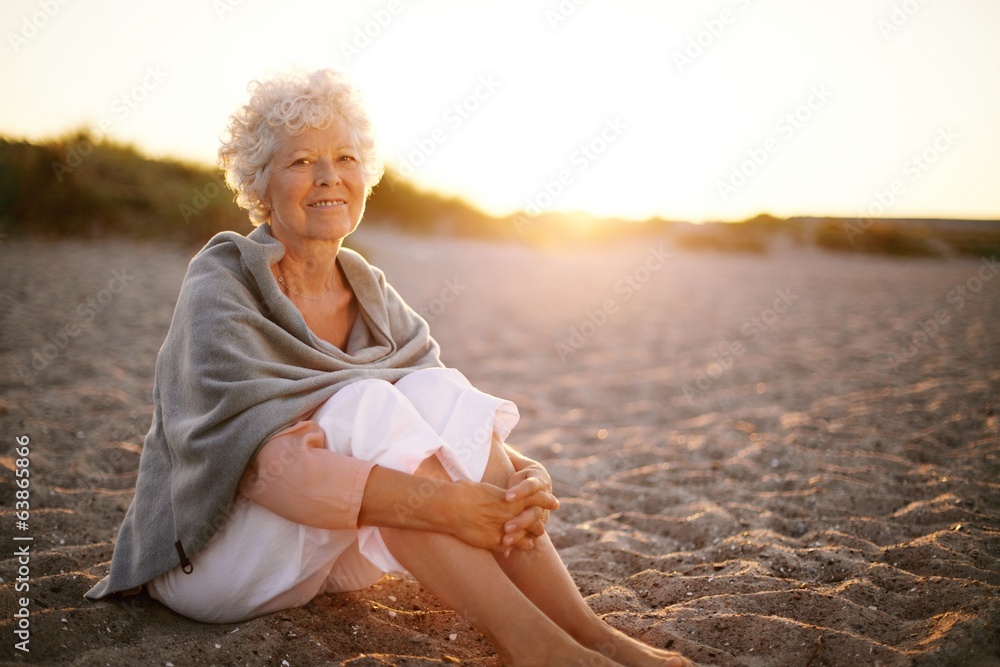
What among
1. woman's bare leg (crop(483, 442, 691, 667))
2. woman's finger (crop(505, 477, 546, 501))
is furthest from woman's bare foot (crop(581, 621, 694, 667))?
woman's finger (crop(505, 477, 546, 501))

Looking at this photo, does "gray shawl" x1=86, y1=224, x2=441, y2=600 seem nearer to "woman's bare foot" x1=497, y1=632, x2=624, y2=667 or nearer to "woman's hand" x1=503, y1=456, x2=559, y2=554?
"woman's hand" x1=503, y1=456, x2=559, y2=554

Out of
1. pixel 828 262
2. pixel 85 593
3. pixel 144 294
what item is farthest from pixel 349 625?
pixel 828 262

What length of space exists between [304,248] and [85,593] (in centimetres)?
133

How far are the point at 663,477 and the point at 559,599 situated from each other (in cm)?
192

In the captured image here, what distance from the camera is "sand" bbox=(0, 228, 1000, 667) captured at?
6.84ft

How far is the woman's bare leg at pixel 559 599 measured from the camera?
6.08ft

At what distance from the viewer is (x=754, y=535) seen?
2.90 m

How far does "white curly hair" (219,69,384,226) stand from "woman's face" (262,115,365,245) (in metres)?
0.03

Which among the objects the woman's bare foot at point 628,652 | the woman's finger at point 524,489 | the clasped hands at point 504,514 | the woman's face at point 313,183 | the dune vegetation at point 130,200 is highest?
the dune vegetation at point 130,200

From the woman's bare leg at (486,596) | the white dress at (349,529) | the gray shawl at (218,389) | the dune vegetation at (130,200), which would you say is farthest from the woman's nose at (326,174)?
the dune vegetation at (130,200)

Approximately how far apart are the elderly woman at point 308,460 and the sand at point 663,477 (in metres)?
0.25

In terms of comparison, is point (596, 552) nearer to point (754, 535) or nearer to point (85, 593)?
point (754, 535)

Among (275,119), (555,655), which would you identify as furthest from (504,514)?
(275,119)

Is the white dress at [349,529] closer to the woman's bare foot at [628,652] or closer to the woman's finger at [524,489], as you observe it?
the woman's finger at [524,489]
